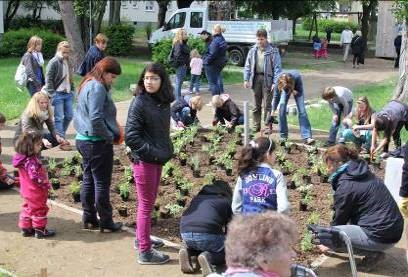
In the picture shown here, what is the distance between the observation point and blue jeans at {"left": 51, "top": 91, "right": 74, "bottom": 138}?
32.5 feet

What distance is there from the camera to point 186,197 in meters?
7.36

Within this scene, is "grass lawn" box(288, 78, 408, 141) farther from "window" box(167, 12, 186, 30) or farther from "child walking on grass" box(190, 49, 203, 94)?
"window" box(167, 12, 186, 30)

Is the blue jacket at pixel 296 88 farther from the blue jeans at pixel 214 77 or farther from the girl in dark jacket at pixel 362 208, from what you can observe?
the girl in dark jacket at pixel 362 208

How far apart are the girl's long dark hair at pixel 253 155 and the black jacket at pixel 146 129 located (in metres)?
0.66

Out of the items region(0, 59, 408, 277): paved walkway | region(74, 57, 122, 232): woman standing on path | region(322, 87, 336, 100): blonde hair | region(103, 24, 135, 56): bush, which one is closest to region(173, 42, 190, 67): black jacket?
region(322, 87, 336, 100): blonde hair

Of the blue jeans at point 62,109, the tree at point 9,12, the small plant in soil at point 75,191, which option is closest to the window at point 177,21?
the tree at point 9,12

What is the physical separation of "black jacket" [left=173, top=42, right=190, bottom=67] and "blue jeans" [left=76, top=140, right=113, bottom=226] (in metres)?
9.16

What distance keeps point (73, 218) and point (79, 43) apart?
14.1m

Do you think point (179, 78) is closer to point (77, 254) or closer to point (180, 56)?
point (180, 56)

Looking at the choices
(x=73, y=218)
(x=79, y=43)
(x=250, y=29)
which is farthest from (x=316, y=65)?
(x=73, y=218)

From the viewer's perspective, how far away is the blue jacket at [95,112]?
567 cm

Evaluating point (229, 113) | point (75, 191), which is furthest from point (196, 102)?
point (75, 191)

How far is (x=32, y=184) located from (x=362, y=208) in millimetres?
3060

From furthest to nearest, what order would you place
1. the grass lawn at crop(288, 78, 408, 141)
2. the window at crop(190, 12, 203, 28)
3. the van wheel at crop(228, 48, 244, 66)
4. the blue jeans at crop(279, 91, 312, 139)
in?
the window at crop(190, 12, 203, 28) → the van wheel at crop(228, 48, 244, 66) → the grass lawn at crop(288, 78, 408, 141) → the blue jeans at crop(279, 91, 312, 139)
